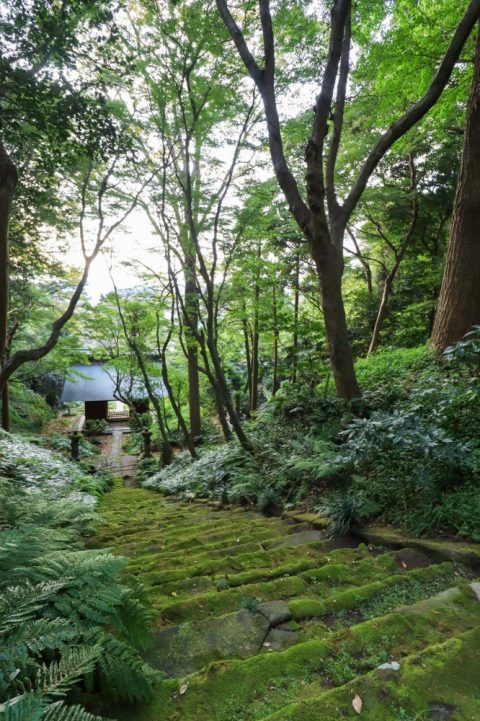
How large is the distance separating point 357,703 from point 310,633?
1.94ft

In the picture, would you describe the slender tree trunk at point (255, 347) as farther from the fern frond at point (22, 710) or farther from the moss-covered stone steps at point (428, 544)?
the fern frond at point (22, 710)

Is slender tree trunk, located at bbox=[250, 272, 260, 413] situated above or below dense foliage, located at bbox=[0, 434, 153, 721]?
above

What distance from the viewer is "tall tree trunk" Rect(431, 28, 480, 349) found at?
583cm

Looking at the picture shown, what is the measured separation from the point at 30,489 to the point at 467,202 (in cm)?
791

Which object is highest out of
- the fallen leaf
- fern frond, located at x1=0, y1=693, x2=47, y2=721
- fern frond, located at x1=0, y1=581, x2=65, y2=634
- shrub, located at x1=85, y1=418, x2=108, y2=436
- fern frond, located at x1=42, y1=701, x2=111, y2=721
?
fern frond, located at x1=0, y1=693, x2=47, y2=721

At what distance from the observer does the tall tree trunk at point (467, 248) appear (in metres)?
5.83

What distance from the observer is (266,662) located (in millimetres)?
1605

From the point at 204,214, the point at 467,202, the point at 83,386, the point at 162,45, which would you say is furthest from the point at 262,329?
the point at 83,386

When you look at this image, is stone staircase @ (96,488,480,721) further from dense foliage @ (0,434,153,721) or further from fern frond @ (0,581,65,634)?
fern frond @ (0,581,65,634)

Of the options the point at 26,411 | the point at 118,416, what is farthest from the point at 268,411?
the point at 118,416

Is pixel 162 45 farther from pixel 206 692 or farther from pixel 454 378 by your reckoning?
pixel 206 692

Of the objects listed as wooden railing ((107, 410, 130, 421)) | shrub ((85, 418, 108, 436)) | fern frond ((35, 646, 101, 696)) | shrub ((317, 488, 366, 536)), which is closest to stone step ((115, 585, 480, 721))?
fern frond ((35, 646, 101, 696))

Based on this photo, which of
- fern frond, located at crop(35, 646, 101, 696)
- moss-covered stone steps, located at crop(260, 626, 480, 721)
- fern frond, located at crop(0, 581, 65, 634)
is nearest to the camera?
A: fern frond, located at crop(35, 646, 101, 696)

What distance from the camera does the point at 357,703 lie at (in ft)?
4.43
